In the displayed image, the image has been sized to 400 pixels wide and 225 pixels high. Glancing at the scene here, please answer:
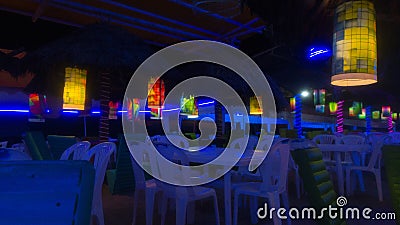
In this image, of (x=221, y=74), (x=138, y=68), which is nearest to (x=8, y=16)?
(x=138, y=68)

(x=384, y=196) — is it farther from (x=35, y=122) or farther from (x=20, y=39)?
(x=35, y=122)

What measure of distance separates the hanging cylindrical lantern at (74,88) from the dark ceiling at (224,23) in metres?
1.81

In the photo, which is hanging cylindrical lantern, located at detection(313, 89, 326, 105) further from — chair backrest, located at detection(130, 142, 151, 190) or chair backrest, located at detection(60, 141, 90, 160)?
chair backrest, located at detection(60, 141, 90, 160)

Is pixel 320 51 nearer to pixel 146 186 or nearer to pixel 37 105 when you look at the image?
pixel 146 186

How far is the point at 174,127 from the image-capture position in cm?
1298

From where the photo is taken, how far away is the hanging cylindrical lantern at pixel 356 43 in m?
2.48

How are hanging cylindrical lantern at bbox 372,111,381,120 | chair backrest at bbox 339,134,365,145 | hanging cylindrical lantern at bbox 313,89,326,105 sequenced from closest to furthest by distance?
chair backrest at bbox 339,134,365,145, hanging cylindrical lantern at bbox 313,89,326,105, hanging cylindrical lantern at bbox 372,111,381,120

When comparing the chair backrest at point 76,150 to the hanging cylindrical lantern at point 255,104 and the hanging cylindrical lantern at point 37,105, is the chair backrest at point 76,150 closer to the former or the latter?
the hanging cylindrical lantern at point 255,104

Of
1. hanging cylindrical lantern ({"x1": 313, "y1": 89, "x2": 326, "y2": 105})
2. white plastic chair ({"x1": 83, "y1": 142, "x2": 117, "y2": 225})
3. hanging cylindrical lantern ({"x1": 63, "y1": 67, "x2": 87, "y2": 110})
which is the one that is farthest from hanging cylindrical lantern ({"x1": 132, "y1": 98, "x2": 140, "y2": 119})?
hanging cylindrical lantern ({"x1": 313, "y1": 89, "x2": 326, "y2": 105})

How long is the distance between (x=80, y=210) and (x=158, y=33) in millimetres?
8172

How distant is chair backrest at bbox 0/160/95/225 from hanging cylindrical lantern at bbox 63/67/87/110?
512cm

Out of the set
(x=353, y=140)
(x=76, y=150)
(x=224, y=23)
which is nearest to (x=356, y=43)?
(x=76, y=150)

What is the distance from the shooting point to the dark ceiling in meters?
3.59

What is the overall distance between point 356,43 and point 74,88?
4567 mm
